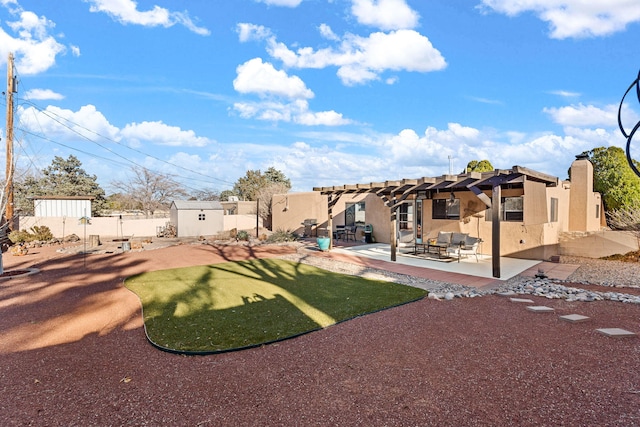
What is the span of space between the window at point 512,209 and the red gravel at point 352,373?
541 cm

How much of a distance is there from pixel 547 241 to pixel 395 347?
355 inches

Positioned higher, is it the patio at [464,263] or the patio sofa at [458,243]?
the patio sofa at [458,243]

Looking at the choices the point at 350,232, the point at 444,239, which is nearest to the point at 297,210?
the point at 350,232

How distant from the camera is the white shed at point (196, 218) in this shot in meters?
18.4

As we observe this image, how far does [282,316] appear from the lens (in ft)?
17.7

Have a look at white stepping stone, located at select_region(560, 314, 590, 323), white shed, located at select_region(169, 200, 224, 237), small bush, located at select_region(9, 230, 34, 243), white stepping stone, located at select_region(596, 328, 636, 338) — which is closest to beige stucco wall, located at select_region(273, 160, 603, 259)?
white stepping stone, located at select_region(560, 314, 590, 323)

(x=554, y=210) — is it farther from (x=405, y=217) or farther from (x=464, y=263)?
(x=405, y=217)

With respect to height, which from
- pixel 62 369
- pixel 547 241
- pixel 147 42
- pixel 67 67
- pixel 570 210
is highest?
pixel 147 42

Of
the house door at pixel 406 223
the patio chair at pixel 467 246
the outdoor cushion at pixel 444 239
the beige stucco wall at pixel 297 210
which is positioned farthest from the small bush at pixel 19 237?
the patio chair at pixel 467 246

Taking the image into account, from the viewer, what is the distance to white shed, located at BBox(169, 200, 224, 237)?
18.4m

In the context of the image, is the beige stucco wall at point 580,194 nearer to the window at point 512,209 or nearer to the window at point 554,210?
the window at point 554,210

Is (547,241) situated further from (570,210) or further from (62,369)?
(62,369)

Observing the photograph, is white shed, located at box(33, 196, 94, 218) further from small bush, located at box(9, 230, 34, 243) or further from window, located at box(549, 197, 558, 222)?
window, located at box(549, 197, 558, 222)

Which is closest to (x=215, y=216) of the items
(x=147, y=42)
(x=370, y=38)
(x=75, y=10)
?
(x=147, y=42)
